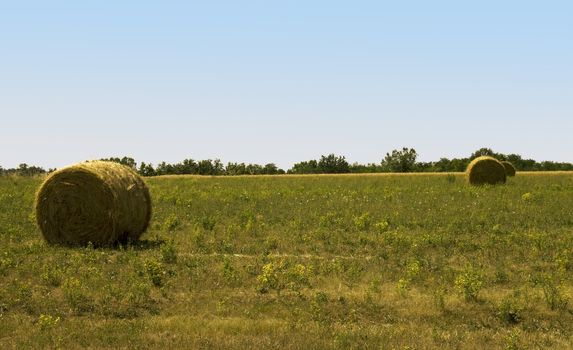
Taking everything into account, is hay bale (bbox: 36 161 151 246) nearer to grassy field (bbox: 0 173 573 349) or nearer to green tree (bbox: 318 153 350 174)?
grassy field (bbox: 0 173 573 349)

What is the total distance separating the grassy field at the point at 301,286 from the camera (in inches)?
376

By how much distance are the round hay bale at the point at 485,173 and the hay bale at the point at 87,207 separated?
25472 mm

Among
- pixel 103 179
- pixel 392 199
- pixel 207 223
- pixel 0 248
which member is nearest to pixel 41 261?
pixel 0 248

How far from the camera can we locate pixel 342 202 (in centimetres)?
2745

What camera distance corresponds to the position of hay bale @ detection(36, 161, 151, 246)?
16922mm

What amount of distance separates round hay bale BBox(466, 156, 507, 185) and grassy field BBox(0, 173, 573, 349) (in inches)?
720

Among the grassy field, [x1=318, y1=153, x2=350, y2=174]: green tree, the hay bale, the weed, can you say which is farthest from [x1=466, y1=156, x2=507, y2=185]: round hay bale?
[x1=318, y1=153, x2=350, y2=174]: green tree

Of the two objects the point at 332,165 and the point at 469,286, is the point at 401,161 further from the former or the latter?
the point at 469,286

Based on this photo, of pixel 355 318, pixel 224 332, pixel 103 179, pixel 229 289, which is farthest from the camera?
pixel 103 179

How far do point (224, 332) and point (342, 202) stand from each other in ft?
59.4

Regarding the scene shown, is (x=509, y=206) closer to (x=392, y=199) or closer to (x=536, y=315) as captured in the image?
(x=392, y=199)

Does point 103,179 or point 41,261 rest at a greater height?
point 103,179

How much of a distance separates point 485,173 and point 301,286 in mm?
28354

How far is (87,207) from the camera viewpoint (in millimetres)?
17031
